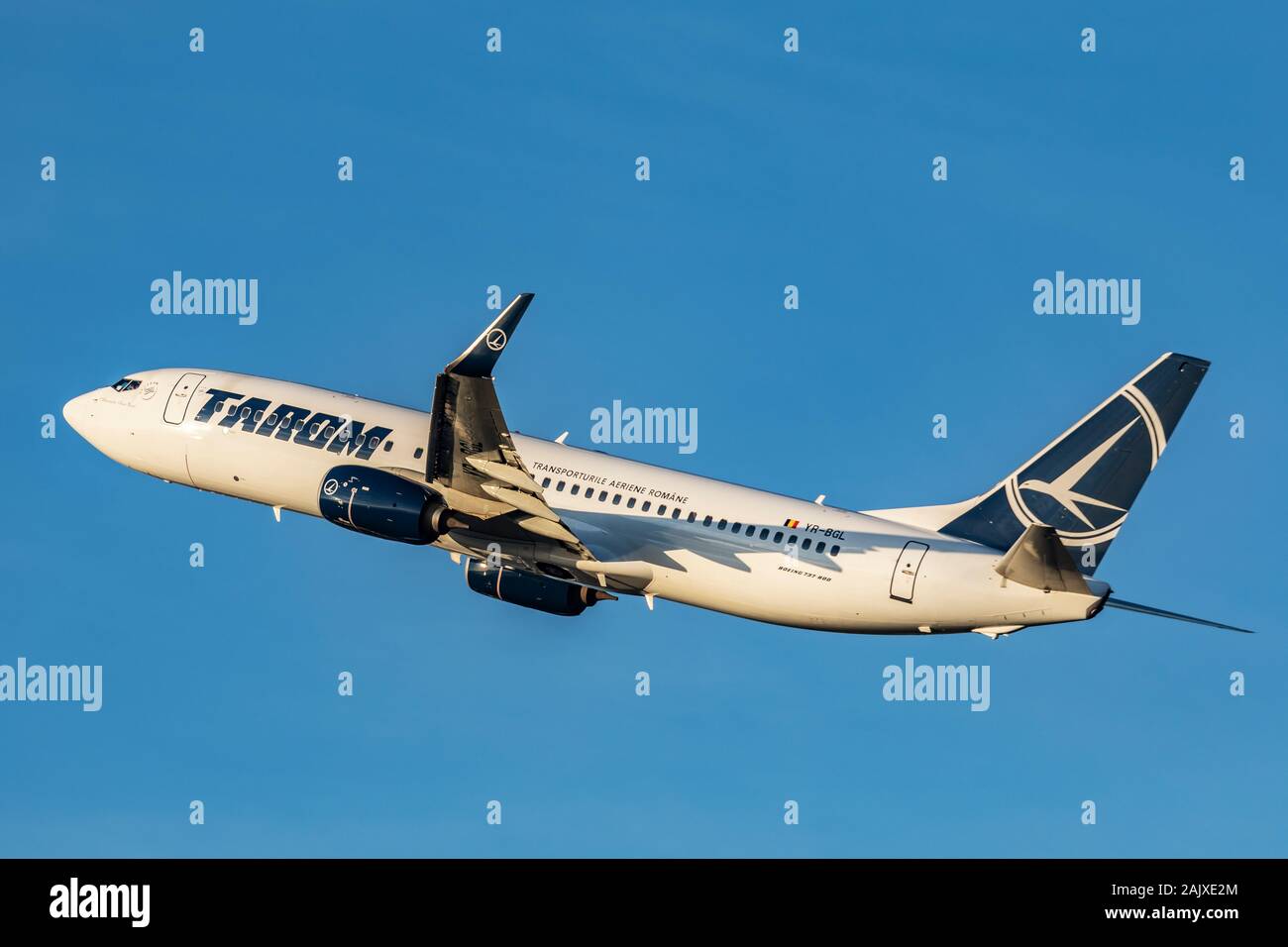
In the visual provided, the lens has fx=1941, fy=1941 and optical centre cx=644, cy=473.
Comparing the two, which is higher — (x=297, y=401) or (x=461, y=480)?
(x=297, y=401)

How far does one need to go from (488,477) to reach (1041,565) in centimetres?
1382

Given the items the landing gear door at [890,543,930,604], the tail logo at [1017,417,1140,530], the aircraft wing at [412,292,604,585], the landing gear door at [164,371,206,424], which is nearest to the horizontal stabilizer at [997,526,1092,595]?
the tail logo at [1017,417,1140,530]

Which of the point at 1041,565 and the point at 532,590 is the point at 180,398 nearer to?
the point at 532,590

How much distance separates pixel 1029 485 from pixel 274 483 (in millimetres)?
20615

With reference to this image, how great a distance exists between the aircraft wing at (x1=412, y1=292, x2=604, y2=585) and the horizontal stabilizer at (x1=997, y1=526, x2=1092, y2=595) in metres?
11.4

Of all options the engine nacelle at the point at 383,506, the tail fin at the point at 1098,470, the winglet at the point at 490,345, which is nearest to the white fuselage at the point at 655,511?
the tail fin at the point at 1098,470

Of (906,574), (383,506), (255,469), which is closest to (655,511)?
(383,506)

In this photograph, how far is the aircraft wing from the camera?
44.8 m

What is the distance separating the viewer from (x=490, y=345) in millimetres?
44094

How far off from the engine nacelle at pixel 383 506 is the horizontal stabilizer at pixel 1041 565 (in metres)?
14.3

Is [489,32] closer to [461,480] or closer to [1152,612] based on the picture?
[461,480]

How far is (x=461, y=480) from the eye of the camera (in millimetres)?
48719

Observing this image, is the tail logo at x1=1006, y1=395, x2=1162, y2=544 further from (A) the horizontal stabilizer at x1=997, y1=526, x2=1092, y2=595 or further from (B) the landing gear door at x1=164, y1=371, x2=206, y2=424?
(B) the landing gear door at x1=164, y1=371, x2=206, y2=424

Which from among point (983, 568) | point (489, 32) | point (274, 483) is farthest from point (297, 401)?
point (983, 568)
